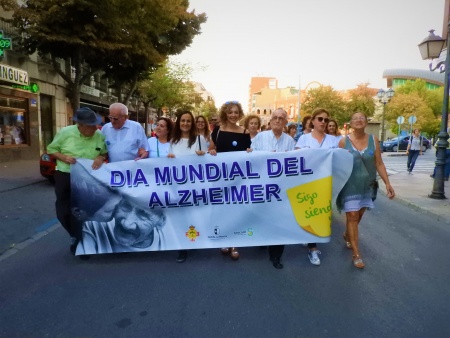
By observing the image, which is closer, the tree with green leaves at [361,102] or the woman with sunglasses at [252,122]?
the woman with sunglasses at [252,122]

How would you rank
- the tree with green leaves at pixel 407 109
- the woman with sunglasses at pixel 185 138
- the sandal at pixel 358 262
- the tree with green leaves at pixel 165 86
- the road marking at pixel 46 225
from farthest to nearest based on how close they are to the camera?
the tree with green leaves at pixel 407 109, the tree with green leaves at pixel 165 86, the road marking at pixel 46 225, the woman with sunglasses at pixel 185 138, the sandal at pixel 358 262

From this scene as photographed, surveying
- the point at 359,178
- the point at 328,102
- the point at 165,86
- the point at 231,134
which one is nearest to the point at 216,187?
the point at 231,134

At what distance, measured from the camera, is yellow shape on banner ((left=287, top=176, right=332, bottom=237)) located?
396 centimetres

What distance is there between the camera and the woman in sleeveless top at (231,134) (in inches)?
159

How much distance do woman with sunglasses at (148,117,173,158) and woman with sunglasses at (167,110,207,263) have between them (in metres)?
0.79

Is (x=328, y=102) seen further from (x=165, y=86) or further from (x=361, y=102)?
(x=165, y=86)

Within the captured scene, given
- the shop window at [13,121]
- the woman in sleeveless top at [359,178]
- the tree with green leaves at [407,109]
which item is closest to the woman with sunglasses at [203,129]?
the woman in sleeveless top at [359,178]

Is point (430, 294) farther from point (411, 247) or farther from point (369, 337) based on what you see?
point (411, 247)

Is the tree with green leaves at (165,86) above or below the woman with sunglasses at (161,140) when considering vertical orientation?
above

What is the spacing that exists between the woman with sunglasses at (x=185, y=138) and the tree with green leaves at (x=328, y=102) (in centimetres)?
3753

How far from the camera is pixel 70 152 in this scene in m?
4.01

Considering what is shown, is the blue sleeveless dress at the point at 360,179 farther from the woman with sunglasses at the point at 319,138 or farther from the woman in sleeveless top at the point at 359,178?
the woman with sunglasses at the point at 319,138

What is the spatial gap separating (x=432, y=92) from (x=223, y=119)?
63.8 metres

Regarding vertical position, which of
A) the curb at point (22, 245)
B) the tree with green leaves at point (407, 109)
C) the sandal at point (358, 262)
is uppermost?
the tree with green leaves at point (407, 109)
